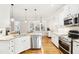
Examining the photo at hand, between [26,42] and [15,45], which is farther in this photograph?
[26,42]

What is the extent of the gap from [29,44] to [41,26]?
833 centimetres

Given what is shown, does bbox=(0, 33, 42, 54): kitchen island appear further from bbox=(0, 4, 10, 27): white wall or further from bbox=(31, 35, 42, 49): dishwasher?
bbox=(0, 4, 10, 27): white wall

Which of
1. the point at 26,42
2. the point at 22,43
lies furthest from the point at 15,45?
the point at 26,42

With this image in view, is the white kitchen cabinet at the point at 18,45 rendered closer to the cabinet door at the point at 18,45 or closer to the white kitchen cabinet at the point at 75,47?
the cabinet door at the point at 18,45

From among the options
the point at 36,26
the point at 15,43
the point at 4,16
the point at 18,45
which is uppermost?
the point at 4,16

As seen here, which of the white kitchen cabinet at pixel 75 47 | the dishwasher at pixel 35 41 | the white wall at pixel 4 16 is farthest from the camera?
the dishwasher at pixel 35 41

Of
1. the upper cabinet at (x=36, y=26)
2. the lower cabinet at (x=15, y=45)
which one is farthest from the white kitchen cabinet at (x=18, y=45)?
the upper cabinet at (x=36, y=26)

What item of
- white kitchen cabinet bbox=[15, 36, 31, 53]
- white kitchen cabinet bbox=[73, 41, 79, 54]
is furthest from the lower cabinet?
white kitchen cabinet bbox=[73, 41, 79, 54]

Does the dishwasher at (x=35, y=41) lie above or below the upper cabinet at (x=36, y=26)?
below

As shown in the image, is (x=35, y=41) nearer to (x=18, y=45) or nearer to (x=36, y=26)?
(x=18, y=45)

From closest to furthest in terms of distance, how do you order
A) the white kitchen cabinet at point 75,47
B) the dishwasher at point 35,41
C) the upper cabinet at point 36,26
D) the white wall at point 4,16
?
the white kitchen cabinet at point 75,47 < the white wall at point 4,16 < the dishwasher at point 35,41 < the upper cabinet at point 36,26

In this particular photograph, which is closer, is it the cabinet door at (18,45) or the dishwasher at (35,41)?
the cabinet door at (18,45)
